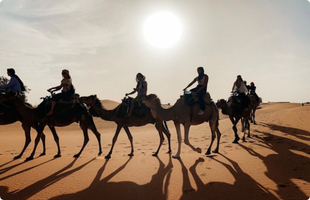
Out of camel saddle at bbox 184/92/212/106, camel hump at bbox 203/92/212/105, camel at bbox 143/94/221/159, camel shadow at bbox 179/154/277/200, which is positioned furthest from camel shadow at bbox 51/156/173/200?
camel hump at bbox 203/92/212/105

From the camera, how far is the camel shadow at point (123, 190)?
5250mm

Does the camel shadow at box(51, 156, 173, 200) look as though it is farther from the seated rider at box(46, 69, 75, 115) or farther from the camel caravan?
the seated rider at box(46, 69, 75, 115)

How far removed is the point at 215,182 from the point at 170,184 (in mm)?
1188

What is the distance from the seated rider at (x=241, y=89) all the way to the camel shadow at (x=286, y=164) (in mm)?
2307

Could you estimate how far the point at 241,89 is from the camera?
506 inches

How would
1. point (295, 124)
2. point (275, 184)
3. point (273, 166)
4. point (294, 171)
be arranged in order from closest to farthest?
point (275, 184), point (294, 171), point (273, 166), point (295, 124)

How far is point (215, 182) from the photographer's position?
6.01 meters

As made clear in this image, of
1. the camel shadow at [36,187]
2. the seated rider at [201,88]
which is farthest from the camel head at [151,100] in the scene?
the camel shadow at [36,187]

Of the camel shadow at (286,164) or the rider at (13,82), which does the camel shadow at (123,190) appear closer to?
the camel shadow at (286,164)

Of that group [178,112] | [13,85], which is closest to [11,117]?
[13,85]

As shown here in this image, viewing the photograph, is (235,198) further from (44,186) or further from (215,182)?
(44,186)

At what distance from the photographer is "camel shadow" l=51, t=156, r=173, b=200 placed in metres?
5.25

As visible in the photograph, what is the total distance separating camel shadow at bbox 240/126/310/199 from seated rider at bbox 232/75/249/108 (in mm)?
2307

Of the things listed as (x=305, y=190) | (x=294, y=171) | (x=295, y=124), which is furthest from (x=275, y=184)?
(x=295, y=124)
